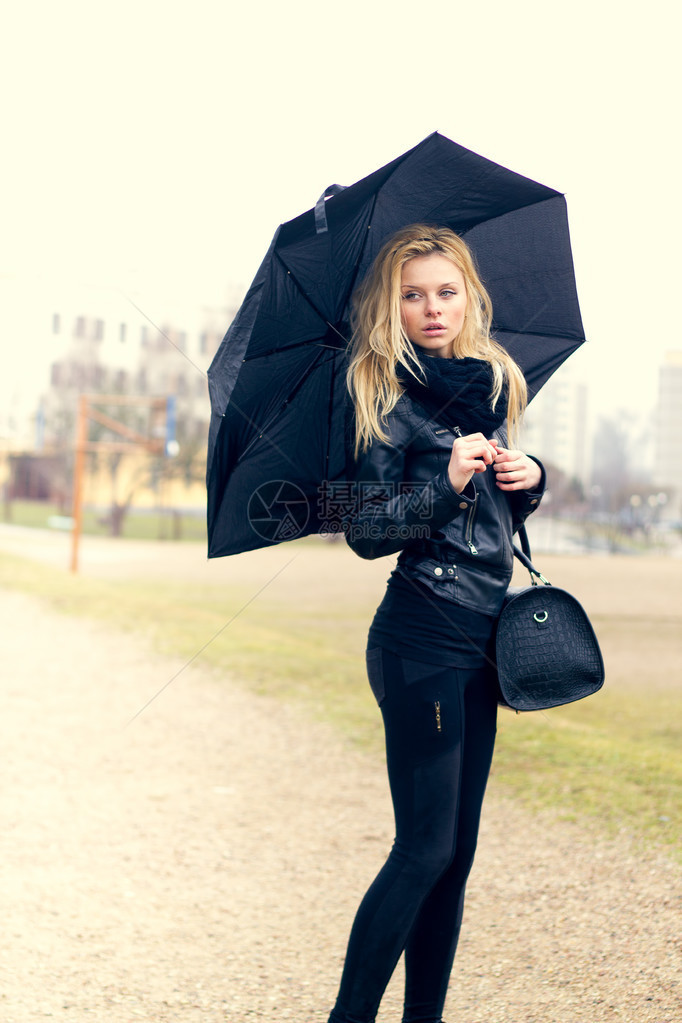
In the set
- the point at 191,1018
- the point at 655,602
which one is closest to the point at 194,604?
the point at 655,602

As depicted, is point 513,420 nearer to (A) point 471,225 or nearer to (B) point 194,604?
(A) point 471,225

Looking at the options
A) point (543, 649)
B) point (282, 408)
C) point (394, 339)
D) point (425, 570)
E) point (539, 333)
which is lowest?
point (543, 649)

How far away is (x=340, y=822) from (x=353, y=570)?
67.2 ft

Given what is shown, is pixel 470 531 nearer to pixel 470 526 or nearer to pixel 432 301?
pixel 470 526

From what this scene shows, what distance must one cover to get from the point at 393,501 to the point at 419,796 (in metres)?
0.60

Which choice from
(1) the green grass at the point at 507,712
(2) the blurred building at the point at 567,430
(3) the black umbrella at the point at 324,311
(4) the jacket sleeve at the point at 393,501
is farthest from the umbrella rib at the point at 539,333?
(2) the blurred building at the point at 567,430

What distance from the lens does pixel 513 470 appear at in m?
1.99

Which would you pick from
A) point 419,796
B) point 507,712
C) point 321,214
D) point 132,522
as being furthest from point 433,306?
point 132,522

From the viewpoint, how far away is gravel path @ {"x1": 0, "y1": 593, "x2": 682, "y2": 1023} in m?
2.79

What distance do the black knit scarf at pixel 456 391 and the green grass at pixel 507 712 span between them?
150cm

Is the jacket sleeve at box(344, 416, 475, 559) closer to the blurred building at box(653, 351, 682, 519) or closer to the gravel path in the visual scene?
the gravel path

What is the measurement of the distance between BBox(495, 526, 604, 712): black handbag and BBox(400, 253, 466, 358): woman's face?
484 millimetres
